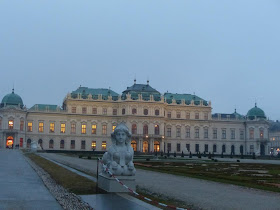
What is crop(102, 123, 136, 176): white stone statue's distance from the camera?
1200cm

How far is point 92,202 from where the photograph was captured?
33.2ft

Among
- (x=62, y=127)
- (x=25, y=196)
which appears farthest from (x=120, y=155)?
(x=62, y=127)

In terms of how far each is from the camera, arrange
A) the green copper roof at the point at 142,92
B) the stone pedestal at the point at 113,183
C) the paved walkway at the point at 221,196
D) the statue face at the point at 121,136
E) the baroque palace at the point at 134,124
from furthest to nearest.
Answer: the green copper roof at the point at 142,92, the baroque palace at the point at 134,124, the statue face at the point at 121,136, the stone pedestal at the point at 113,183, the paved walkway at the point at 221,196

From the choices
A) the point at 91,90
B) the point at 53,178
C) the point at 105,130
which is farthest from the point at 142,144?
the point at 53,178

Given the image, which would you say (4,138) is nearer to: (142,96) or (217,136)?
(142,96)

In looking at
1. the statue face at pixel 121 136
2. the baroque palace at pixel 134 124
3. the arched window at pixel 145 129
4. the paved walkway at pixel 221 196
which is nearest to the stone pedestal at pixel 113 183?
the statue face at pixel 121 136

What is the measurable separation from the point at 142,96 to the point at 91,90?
480 inches

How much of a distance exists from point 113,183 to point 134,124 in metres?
69.3

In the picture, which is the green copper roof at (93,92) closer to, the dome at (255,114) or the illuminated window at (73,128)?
the illuminated window at (73,128)

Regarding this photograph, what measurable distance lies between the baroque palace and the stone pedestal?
2629 inches

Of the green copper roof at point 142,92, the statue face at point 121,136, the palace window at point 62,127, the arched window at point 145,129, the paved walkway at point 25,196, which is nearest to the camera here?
the paved walkway at point 25,196

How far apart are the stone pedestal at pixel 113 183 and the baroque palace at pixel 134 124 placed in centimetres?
6677

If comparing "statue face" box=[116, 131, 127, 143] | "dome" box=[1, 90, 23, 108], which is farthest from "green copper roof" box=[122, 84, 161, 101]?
"statue face" box=[116, 131, 127, 143]

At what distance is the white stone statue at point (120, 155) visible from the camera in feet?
39.4
